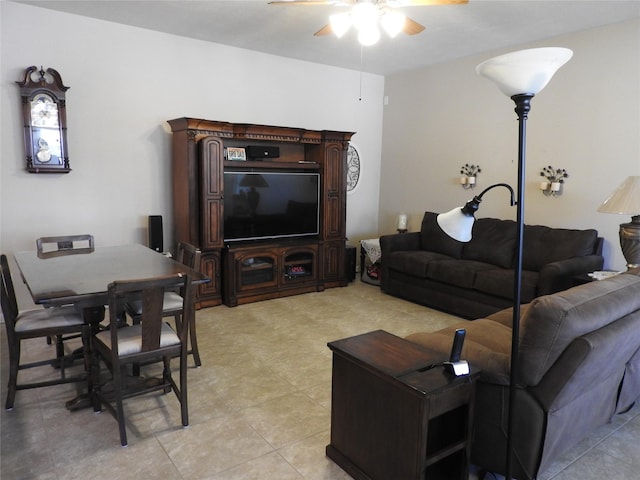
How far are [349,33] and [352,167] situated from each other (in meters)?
2.14

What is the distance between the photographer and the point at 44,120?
4102 millimetres

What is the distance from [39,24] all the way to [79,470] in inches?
148

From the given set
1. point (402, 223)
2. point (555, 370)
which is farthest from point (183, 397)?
point (402, 223)

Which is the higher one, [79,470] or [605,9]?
[605,9]

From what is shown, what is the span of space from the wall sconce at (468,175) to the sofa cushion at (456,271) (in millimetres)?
1076

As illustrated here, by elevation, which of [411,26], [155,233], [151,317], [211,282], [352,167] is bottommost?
[211,282]

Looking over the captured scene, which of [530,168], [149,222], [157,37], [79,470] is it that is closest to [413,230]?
[530,168]

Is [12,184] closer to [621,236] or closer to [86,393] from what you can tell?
[86,393]

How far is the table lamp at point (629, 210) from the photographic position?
3434 millimetres

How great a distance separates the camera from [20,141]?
408 cm

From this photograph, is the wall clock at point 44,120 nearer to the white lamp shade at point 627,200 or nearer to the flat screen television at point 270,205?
the flat screen television at point 270,205

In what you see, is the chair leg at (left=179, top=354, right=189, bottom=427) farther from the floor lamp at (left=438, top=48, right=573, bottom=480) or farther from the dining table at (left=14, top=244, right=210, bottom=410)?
the floor lamp at (left=438, top=48, right=573, bottom=480)

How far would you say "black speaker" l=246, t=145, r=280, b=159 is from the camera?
16.7 ft

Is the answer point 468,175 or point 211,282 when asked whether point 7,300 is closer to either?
point 211,282
